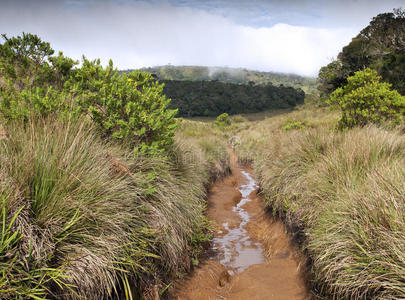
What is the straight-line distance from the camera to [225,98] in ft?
284

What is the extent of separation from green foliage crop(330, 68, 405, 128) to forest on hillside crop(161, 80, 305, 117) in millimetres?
65365

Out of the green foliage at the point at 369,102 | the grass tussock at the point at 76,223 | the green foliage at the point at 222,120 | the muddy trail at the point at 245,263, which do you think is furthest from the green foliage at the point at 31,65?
the green foliage at the point at 222,120

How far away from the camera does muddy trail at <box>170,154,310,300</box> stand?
14.3ft

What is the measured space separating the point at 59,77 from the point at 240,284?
238 inches

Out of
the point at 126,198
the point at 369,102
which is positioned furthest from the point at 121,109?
the point at 369,102

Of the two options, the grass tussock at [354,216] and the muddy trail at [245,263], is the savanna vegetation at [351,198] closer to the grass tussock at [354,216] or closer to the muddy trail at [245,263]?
the grass tussock at [354,216]

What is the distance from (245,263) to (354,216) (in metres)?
3.12

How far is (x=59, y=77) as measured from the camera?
20.4 ft

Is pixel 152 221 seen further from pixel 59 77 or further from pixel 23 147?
pixel 59 77

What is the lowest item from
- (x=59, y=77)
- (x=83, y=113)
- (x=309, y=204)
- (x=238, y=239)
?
(x=238, y=239)

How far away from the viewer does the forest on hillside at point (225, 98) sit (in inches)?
3088

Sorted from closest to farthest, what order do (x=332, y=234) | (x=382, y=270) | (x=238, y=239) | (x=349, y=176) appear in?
(x=382, y=270), (x=332, y=234), (x=349, y=176), (x=238, y=239)

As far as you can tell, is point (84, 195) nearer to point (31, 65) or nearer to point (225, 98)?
point (31, 65)

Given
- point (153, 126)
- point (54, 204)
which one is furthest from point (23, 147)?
point (153, 126)
